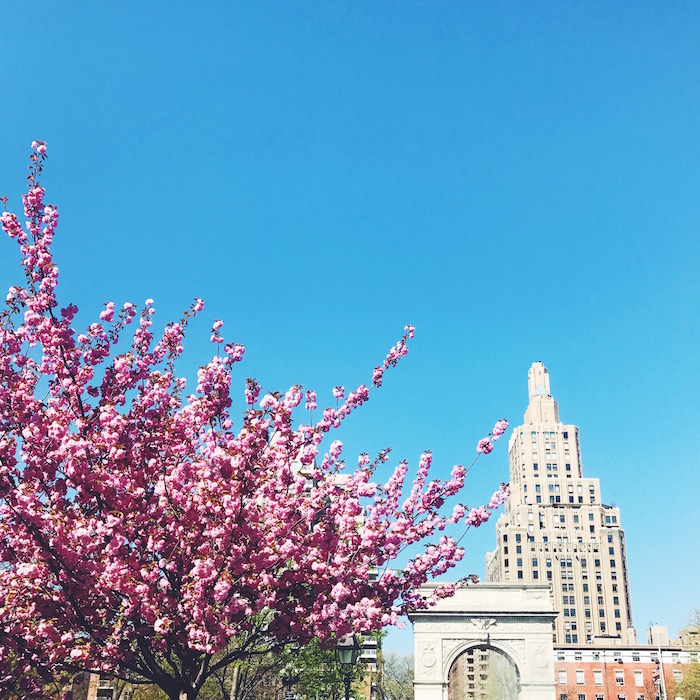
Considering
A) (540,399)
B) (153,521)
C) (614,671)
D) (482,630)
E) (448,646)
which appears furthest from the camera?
(540,399)

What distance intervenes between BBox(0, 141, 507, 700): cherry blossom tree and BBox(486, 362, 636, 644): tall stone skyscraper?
353 ft

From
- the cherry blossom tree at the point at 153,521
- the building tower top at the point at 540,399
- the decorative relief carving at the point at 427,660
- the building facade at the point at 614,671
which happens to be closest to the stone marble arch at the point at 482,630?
the decorative relief carving at the point at 427,660

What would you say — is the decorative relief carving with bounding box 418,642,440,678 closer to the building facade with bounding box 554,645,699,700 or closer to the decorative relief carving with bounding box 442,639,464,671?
the decorative relief carving with bounding box 442,639,464,671

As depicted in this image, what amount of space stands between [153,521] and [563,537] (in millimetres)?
126610

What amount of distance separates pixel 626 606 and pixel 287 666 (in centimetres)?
10399

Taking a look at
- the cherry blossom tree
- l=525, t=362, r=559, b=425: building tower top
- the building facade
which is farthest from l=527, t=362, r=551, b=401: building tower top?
the cherry blossom tree

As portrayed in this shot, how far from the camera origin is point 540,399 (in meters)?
150

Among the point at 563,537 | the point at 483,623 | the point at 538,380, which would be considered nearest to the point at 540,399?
the point at 538,380

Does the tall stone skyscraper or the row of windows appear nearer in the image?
the row of windows

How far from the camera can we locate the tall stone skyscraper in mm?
121312

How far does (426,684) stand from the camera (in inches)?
2180

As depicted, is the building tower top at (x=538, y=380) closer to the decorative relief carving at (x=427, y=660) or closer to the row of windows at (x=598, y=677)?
the row of windows at (x=598, y=677)

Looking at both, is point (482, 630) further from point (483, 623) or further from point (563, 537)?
point (563, 537)

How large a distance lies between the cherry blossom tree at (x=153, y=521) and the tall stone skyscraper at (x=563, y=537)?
353 feet
